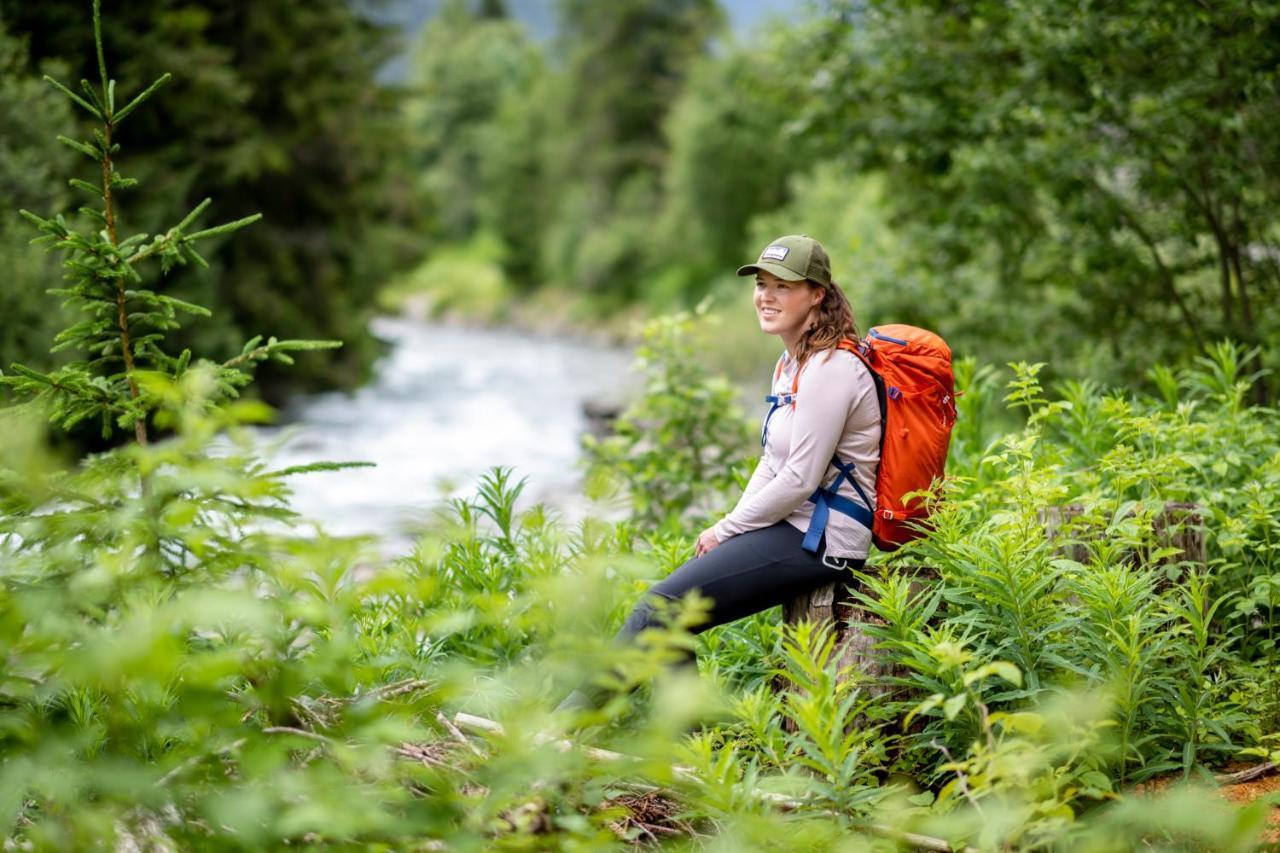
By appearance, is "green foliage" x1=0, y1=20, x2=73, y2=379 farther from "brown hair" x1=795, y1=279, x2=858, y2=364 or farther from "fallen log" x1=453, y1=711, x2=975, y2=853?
"fallen log" x1=453, y1=711, x2=975, y2=853

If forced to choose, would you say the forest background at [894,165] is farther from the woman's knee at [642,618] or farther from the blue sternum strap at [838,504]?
the woman's knee at [642,618]

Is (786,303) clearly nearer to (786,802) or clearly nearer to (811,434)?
(811,434)

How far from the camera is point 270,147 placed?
49.1 ft

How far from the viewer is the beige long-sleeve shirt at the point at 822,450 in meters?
3.48

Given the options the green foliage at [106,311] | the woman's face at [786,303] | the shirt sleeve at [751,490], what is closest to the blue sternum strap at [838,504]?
the shirt sleeve at [751,490]

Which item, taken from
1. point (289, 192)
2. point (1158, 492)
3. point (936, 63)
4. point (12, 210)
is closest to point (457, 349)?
point (289, 192)

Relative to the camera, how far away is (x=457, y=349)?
106 ft

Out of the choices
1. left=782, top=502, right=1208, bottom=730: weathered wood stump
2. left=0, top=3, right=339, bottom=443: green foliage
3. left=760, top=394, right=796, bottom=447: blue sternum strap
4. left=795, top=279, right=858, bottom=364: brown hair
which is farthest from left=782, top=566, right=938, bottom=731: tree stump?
left=0, top=3, right=339, bottom=443: green foliage

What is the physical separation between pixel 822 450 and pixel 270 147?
13.8 meters

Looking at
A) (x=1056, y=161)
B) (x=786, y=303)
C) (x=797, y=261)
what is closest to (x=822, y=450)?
(x=786, y=303)

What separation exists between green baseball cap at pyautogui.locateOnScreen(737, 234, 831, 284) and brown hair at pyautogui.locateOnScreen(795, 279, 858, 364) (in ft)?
0.16

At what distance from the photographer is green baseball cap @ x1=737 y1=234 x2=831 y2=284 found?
3631mm

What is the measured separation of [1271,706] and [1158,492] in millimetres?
923

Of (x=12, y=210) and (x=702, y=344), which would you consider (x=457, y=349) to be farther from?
(x=702, y=344)
